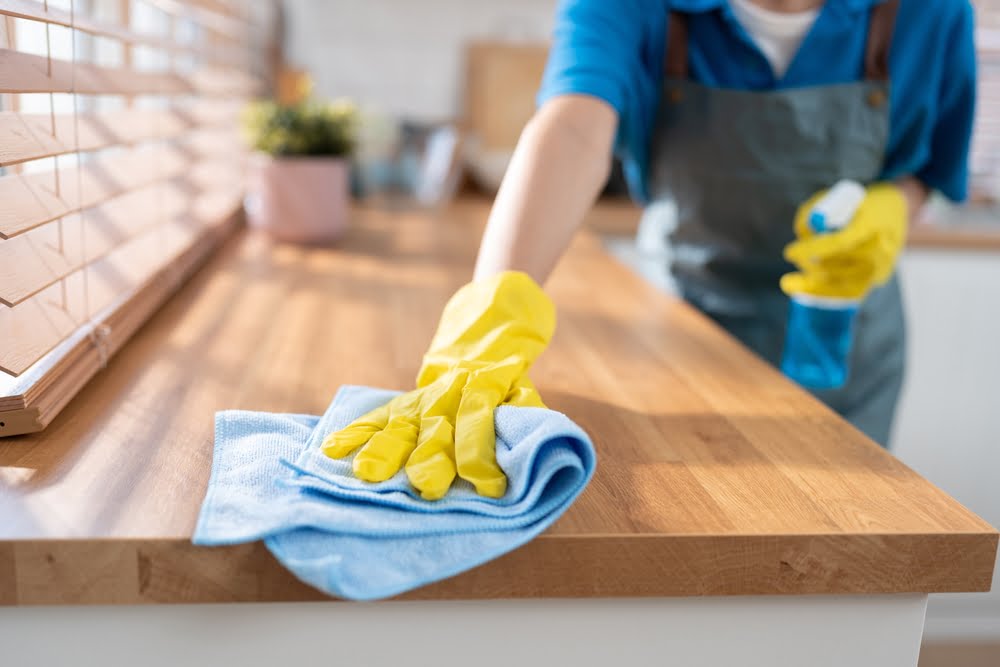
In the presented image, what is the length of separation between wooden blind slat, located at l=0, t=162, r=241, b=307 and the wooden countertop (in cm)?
12

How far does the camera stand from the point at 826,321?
3.88 feet

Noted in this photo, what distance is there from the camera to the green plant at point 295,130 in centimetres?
179

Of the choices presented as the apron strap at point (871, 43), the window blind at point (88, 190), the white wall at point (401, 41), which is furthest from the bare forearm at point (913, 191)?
the white wall at point (401, 41)

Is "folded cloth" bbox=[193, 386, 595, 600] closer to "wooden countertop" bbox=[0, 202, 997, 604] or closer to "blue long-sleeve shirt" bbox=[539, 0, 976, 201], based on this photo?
"wooden countertop" bbox=[0, 202, 997, 604]

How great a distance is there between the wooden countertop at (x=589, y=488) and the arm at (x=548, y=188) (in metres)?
0.14

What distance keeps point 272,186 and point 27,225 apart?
1.06 meters

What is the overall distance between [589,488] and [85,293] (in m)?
0.53

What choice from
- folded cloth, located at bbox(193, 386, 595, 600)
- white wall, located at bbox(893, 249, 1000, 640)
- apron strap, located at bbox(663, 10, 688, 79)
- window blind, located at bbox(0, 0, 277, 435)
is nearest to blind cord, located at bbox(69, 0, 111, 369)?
window blind, located at bbox(0, 0, 277, 435)

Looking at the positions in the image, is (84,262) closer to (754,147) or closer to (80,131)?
(80,131)

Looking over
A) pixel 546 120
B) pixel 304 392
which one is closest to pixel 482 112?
pixel 546 120

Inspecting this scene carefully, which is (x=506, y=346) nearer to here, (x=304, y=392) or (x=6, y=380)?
(x=304, y=392)

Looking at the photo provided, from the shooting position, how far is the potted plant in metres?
1.74

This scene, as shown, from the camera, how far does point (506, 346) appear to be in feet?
2.71

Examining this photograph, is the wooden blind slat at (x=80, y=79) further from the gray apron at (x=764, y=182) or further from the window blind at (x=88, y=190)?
the gray apron at (x=764, y=182)
